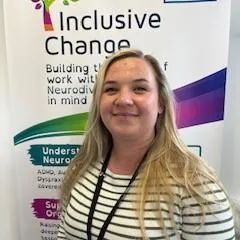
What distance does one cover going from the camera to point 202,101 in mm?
1534

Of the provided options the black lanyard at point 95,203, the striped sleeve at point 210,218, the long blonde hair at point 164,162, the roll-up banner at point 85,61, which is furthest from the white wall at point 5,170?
the striped sleeve at point 210,218

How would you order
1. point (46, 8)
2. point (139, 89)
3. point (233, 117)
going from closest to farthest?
point (139, 89), point (46, 8), point (233, 117)

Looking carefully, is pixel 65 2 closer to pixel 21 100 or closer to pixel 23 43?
pixel 23 43

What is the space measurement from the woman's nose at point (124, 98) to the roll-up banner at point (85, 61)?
0.43 meters

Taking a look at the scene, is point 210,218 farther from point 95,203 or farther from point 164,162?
point 95,203

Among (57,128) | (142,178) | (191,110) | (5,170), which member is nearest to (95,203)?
(142,178)

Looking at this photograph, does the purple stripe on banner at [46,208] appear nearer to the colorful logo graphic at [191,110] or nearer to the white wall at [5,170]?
the white wall at [5,170]

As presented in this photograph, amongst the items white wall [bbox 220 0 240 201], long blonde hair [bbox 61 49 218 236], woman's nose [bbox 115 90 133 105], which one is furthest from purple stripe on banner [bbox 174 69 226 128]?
woman's nose [bbox 115 90 133 105]

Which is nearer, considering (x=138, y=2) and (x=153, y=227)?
(x=153, y=227)

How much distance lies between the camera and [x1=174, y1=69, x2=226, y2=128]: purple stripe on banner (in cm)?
150

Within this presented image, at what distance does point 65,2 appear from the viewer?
1490mm

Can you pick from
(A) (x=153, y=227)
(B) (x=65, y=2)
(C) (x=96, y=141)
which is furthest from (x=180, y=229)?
(B) (x=65, y=2)

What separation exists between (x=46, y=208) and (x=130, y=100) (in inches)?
34.9

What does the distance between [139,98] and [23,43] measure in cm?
73
